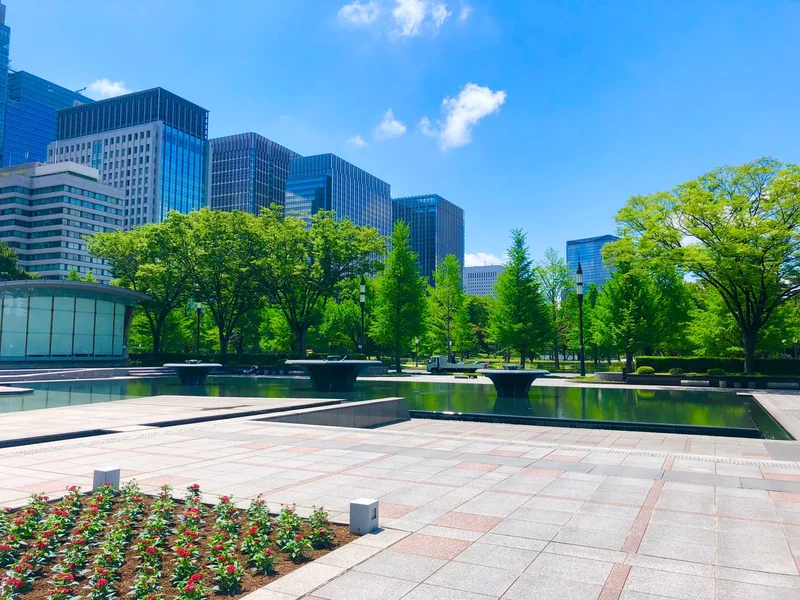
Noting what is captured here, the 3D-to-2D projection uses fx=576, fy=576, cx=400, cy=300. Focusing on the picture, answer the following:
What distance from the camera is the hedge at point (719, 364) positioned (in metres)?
38.0

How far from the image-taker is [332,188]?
548 ft

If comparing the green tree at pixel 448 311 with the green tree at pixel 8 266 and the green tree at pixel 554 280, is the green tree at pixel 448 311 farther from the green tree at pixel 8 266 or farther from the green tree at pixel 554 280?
the green tree at pixel 8 266

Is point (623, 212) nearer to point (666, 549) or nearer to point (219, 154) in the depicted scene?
point (666, 549)

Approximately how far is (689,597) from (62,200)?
148 metres

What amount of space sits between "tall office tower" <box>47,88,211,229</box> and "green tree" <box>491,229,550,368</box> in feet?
419

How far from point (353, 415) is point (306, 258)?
34.0 meters

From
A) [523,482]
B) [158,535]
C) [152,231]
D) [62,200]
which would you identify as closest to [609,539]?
[523,482]

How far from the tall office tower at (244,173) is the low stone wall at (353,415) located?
16020cm

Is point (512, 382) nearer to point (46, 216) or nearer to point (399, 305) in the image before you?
point (399, 305)

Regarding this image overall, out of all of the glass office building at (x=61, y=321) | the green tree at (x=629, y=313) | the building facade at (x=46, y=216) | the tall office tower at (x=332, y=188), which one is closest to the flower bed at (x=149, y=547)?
the glass office building at (x=61, y=321)

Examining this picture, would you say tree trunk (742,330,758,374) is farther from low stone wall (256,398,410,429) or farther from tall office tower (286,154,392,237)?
tall office tower (286,154,392,237)

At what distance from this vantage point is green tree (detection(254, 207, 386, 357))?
48.1 m

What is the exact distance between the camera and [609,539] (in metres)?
6.17

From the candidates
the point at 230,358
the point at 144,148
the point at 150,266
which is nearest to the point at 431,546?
the point at 150,266
